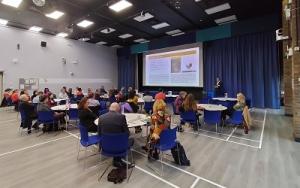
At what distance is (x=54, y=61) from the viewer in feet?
39.1

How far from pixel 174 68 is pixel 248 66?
420 centimetres

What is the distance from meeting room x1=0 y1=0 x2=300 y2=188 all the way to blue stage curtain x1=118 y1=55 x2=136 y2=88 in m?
0.12

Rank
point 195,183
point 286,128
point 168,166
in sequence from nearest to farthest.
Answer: point 195,183, point 168,166, point 286,128

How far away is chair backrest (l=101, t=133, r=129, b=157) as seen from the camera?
9.12 feet

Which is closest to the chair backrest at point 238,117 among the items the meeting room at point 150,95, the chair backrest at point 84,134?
the meeting room at point 150,95

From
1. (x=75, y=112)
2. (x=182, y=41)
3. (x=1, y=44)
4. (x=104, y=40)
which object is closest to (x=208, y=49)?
(x=182, y=41)

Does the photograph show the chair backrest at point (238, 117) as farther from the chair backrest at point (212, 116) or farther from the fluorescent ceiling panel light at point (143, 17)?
the fluorescent ceiling panel light at point (143, 17)

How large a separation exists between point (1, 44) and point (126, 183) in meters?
10.8

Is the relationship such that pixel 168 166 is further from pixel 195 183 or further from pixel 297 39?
pixel 297 39

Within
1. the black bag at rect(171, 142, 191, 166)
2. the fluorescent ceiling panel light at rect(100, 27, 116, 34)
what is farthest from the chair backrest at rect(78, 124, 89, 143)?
the fluorescent ceiling panel light at rect(100, 27, 116, 34)

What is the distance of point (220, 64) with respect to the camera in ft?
33.4

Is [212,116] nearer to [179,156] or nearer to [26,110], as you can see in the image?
[179,156]

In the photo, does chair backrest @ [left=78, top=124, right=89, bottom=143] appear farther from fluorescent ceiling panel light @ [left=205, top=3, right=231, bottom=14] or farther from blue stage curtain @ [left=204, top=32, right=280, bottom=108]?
blue stage curtain @ [left=204, top=32, right=280, bottom=108]

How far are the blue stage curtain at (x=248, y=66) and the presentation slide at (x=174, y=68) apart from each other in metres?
0.58
